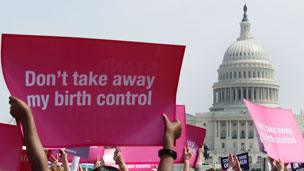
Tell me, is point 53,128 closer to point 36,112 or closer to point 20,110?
point 36,112

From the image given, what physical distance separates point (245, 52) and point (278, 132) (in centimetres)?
11373

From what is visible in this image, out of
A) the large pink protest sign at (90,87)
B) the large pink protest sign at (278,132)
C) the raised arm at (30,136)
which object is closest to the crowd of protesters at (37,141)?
the raised arm at (30,136)

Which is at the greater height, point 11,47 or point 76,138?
point 11,47

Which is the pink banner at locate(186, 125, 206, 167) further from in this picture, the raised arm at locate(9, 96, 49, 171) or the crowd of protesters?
the raised arm at locate(9, 96, 49, 171)

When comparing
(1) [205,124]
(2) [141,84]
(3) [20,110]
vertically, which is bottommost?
(3) [20,110]

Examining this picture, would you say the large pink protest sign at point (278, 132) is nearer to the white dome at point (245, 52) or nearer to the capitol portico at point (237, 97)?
the capitol portico at point (237, 97)

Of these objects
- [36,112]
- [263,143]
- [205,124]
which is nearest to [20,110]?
[36,112]

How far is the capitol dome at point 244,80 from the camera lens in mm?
118438

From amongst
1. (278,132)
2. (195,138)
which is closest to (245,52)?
(195,138)

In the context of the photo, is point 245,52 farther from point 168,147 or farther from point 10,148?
point 168,147

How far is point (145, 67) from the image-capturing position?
5293 mm

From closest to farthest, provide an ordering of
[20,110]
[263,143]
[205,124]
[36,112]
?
[20,110] < [36,112] < [263,143] < [205,124]

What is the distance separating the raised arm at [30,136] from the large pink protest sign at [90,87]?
0.85m

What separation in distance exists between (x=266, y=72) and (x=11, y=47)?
384ft
